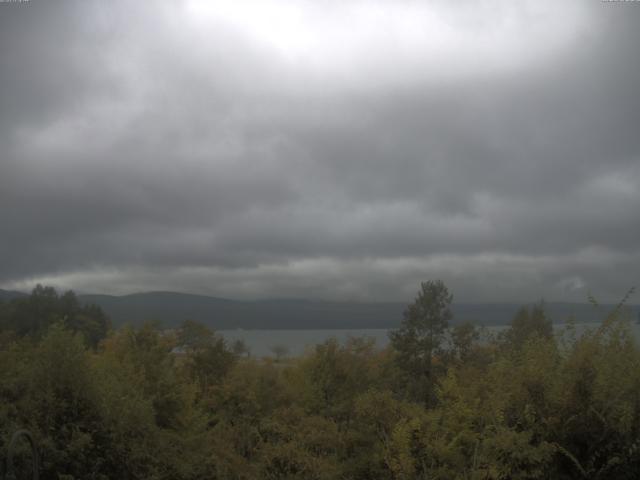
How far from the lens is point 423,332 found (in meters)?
39.2

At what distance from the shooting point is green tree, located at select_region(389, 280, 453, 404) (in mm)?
37625

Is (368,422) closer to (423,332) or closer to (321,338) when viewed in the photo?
(423,332)

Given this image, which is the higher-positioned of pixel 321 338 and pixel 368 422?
pixel 321 338

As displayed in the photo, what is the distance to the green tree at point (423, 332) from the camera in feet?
123

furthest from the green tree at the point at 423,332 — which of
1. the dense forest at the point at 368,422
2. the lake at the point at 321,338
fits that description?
the dense forest at the point at 368,422

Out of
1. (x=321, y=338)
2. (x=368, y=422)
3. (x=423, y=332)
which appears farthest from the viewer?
(x=321, y=338)

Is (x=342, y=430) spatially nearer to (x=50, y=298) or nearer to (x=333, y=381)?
(x=333, y=381)

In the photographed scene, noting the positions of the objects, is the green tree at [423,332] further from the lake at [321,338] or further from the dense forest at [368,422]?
the dense forest at [368,422]

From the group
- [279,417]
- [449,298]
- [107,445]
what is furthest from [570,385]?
[449,298]

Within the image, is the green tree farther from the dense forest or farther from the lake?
the dense forest

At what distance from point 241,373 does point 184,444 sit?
12.7 metres

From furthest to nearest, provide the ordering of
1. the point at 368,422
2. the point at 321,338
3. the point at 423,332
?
the point at 321,338, the point at 423,332, the point at 368,422

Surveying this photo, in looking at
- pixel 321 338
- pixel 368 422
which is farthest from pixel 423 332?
Answer: pixel 368 422

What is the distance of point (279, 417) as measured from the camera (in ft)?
84.9
